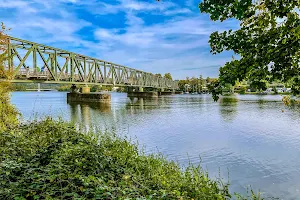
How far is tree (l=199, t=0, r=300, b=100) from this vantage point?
13.1 feet

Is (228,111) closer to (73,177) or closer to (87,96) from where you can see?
(73,177)

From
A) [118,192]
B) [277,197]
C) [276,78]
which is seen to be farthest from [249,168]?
[118,192]

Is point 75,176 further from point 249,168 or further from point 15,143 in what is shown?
point 249,168

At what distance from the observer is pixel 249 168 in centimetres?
1169

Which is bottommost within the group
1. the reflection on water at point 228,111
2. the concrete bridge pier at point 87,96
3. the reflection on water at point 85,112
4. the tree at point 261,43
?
the reflection on water at point 85,112

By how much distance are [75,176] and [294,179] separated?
959 cm

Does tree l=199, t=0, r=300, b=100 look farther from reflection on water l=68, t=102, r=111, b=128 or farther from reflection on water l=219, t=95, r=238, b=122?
reflection on water l=219, t=95, r=238, b=122

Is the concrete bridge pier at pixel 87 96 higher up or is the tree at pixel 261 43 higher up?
the tree at pixel 261 43

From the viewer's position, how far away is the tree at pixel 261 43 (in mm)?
4008

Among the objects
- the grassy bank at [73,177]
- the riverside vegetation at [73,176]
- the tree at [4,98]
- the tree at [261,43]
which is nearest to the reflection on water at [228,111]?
the tree at [4,98]

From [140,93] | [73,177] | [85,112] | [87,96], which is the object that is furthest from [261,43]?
[140,93]

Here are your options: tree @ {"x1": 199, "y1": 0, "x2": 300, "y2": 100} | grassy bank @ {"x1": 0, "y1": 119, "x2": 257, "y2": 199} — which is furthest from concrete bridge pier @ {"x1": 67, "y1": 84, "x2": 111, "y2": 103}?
tree @ {"x1": 199, "y1": 0, "x2": 300, "y2": 100}

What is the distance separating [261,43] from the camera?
4.24 m

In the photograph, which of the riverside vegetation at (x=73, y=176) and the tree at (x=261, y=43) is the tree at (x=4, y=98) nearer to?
the riverside vegetation at (x=73, y=176)
